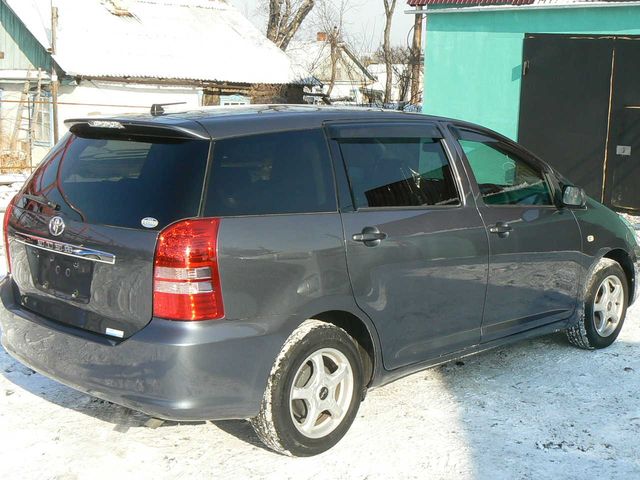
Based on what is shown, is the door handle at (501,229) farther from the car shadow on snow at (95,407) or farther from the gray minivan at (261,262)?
the car shadow on snow at (95,407)

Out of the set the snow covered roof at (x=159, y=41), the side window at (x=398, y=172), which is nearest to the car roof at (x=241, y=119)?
the side window at (x=398, y=172)

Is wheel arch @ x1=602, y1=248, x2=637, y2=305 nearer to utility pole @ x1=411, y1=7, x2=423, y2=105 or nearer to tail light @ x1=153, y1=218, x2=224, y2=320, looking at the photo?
tail light @ x1=153, y1=218, x2=224, y2=320

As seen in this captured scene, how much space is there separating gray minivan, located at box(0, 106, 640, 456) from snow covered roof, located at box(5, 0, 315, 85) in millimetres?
22737

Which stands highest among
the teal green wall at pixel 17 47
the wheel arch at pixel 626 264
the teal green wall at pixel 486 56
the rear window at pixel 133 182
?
the teal green wall at pixel 17 47

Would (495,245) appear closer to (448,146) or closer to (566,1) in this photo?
(448,146)

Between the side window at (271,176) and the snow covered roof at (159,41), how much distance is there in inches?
909

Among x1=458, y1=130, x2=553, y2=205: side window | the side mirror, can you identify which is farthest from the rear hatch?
the side mirror

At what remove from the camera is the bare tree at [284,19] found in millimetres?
39469

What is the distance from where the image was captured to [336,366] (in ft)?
13.9

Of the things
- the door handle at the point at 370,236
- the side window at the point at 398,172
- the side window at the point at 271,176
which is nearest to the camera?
the side window at the point at 271,176

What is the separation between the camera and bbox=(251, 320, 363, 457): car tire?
12.9 ft

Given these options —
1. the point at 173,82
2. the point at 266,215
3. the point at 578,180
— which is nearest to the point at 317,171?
the point at 266,215

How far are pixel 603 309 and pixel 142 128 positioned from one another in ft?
12.3

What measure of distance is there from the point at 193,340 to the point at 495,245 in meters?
2.19
